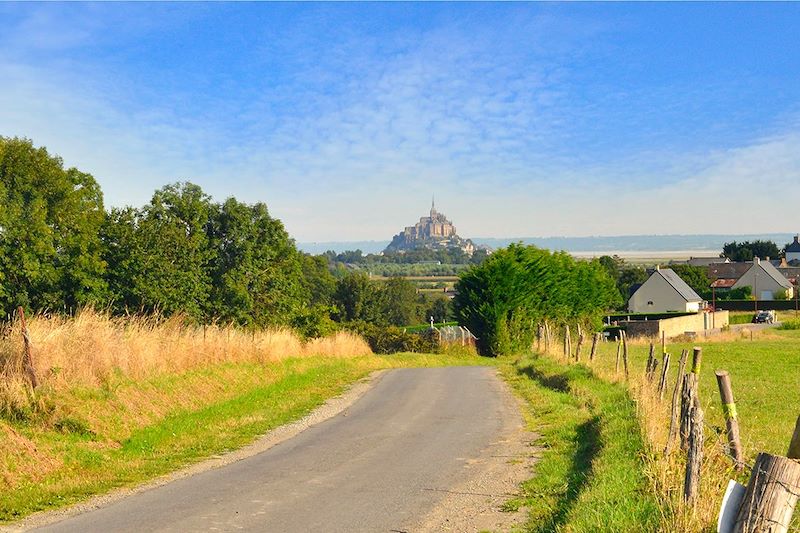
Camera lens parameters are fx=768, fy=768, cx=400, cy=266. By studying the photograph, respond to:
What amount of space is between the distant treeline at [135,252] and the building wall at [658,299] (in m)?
77.3

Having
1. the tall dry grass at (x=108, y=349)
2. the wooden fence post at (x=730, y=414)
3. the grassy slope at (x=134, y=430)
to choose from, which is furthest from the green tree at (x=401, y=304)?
the wooden fence post at (x=730, y=414)

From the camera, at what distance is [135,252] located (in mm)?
28203

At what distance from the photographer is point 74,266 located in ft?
89.1

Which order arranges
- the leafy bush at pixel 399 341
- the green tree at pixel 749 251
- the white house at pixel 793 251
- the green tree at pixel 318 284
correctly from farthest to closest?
1. the white house at pixel 793 251
2. the green tree at pixel 749 251
3. the green tree at pixel 318 284
4. the leafy bush at pixel 399 341

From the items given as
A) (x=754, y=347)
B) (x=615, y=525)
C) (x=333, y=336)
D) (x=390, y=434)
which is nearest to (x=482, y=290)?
(x=333, y=336)

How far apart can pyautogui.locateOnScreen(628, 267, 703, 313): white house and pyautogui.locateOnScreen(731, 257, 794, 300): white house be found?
15204 mm

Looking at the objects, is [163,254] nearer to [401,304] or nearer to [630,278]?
[401,304]

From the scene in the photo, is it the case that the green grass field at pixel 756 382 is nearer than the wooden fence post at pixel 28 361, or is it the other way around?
the wooden fence post at pixel 28 361

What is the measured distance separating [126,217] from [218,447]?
1847cm

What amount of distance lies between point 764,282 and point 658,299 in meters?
25.0

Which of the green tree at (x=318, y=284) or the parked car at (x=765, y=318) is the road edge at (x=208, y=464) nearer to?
the parked car at (x=765, y=318)

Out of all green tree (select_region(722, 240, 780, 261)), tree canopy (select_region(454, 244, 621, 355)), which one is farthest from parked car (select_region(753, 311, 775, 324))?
green tree (select_region(722, 240, 780, 261))

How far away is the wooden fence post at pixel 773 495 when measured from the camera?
17.1 feet

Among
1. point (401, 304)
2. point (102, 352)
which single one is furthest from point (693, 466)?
point (401, 304)
